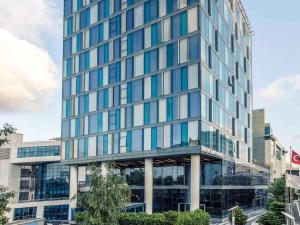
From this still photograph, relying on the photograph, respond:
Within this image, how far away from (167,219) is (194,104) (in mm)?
18542

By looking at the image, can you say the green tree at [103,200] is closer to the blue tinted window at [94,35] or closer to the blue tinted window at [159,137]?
the blue tinted window at [159,137]

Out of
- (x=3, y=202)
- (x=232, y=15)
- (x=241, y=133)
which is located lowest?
(x=3, y=202)

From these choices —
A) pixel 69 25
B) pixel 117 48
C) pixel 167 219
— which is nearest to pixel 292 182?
pixel 167 219

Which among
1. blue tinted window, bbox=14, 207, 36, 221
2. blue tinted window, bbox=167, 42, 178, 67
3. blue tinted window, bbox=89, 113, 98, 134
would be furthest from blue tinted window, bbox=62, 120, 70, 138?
blue tinted window, bbox=167, 42, 178, 67

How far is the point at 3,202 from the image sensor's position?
817 inches

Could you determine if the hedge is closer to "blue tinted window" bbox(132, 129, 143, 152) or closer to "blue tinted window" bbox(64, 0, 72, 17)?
"blue tinted window" bbox(132, 129, 143, 152)

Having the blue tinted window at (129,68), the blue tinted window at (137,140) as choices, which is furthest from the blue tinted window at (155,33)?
the blue tinted window at (137,140)

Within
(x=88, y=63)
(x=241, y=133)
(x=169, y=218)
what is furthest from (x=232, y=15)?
(x=169, y=218)

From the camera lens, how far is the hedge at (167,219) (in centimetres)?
4041

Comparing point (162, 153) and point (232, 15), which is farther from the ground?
point (232, 15)

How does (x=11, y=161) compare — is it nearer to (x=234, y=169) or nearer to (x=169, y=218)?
(x=234, y=169)

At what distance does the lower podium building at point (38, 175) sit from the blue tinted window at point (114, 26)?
35.6 m

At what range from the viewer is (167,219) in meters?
40.9

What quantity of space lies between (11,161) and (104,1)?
47.7m
